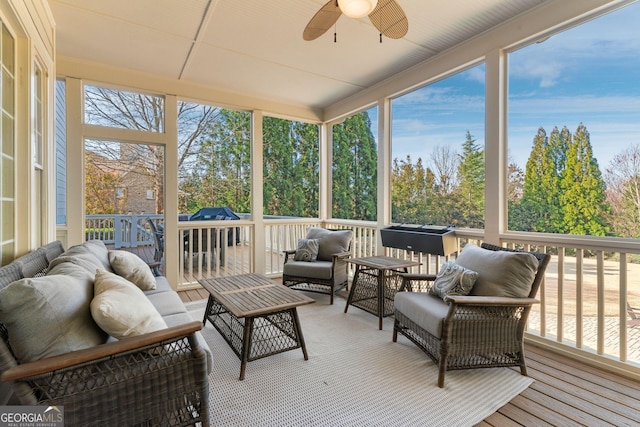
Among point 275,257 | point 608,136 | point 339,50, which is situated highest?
point 339,50

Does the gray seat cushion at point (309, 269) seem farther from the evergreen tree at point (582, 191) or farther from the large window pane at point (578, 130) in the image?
the evergreen tree at point (582, 191)

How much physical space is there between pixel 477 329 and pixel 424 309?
0.35 m

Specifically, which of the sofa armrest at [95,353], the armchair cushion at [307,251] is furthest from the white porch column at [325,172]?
the sofa armrest at [95,353]

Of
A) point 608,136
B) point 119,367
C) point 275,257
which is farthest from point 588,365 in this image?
point 275,257

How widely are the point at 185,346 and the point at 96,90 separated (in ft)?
12.5

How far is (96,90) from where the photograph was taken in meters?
3.75

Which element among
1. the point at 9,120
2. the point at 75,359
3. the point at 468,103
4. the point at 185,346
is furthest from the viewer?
the point at 468,103

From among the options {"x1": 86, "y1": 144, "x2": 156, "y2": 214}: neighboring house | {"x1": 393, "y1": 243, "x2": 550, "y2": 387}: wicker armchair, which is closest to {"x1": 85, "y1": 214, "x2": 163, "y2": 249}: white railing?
{"x1": 86, "y1": 144, "x2": 156, "y2": 214}: neighboring house

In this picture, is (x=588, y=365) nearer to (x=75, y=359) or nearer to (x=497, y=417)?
(x=497, y=417)

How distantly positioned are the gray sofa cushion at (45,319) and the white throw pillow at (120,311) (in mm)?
76

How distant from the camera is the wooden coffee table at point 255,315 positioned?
2.16 meters

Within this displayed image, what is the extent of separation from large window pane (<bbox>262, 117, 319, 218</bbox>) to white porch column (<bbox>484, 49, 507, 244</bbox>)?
10.0ft

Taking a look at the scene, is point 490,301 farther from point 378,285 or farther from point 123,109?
point 123,109

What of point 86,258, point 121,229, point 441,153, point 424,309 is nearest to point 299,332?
point 424,309
